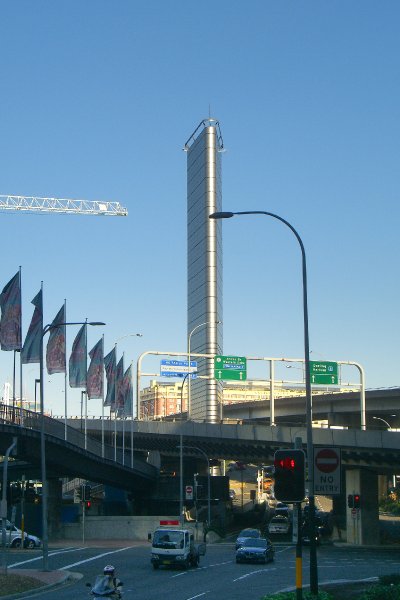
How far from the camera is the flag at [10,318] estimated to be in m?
52.9

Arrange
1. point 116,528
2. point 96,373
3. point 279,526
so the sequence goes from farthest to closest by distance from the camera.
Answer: point 279,526 < point 116,528 < point 96,373

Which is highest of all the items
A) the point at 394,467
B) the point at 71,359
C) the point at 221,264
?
the point at 221,264

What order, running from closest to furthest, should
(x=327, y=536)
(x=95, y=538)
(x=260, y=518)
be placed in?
1. (x=95, y=538)
2. (x=327, y=536)
3. (x=260, y=518)

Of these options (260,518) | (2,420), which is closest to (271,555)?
(2,420)

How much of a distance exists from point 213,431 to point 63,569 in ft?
131

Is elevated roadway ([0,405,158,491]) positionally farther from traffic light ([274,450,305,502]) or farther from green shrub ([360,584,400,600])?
traffic light ([274,450,305,502])

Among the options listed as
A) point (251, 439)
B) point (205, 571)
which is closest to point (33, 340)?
point (205, 571)

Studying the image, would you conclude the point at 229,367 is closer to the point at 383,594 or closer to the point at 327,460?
the point at 383,594

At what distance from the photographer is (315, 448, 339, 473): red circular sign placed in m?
22.8

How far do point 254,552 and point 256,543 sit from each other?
1.43 m

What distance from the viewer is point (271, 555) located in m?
54.7

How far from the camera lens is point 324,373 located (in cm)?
8288

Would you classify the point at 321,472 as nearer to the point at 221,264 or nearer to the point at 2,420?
the point at 2,420

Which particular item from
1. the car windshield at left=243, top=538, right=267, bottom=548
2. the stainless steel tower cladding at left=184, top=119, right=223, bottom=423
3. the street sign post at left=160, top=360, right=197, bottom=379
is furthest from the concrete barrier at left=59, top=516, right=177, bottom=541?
the stainless steel tower cladding at left=184, top=119, right=223, bottom=423
